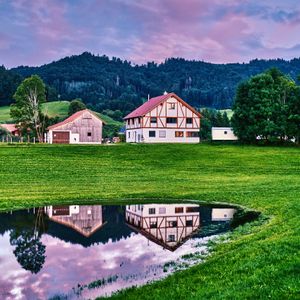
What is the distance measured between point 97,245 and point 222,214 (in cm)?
853

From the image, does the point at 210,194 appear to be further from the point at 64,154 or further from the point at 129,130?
the point at 129,130

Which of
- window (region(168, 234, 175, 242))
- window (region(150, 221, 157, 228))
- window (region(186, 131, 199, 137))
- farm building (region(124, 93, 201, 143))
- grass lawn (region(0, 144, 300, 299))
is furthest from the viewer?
window (region(186, 131, 199, 137))

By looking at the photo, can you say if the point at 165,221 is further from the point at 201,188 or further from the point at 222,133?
Answer: the point at 222,133

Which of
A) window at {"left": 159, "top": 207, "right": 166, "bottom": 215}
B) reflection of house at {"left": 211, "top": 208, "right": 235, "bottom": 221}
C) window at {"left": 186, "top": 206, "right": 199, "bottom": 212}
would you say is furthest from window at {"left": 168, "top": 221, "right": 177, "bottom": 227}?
window at {"left": 186, "top": 206, "right": 199, "bottom": 212}

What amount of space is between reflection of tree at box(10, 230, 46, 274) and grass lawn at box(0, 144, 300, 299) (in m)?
4.49

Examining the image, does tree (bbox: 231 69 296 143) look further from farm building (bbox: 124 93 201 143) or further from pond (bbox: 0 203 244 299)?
pond (bbox: 0 203 244 299)

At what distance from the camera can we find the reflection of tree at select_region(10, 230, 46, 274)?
14.7 meters

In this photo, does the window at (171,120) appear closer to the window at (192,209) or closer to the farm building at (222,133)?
the farm building at (222,133)

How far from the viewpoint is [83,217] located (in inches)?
906

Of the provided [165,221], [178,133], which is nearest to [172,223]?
[165,221]

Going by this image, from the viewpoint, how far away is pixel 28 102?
92688 mm

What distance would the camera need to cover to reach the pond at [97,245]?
504 inches

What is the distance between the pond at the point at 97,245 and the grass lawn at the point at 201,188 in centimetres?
128

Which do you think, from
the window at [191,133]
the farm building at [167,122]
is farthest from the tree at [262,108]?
the window at [191,133]
